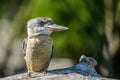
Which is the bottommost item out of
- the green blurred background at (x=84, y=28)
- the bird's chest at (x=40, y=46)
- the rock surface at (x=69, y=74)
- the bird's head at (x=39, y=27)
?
the green blurred background at (x=84, y=28)

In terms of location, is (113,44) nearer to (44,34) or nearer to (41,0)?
(41,0)

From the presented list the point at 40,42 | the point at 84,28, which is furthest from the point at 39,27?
the point at 84,28

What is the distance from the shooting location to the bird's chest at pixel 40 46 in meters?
7.12


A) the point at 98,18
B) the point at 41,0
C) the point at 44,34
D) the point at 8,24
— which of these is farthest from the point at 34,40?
the point at 8,24

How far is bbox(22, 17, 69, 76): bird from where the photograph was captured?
7.12 m

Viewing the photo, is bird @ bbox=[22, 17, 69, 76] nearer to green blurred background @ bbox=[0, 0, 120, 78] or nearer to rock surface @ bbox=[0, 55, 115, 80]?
rock surface @ bbox=[0, 55, 115, 80]

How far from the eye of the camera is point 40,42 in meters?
7.13

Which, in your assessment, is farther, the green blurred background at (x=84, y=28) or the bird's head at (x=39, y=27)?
the green blurred background at (x=84, y=28)

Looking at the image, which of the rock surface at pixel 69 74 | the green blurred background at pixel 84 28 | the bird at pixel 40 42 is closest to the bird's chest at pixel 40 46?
the bird at pixel 40 42

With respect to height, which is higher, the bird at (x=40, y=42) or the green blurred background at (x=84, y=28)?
the bird at (x=40, y=42)

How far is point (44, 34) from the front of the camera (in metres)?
7.14

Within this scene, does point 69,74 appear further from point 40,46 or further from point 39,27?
point 39,27

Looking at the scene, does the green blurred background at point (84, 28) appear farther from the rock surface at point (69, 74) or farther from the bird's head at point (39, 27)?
the bird's head at point (39, 27)

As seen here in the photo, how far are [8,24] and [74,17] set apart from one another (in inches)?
223
